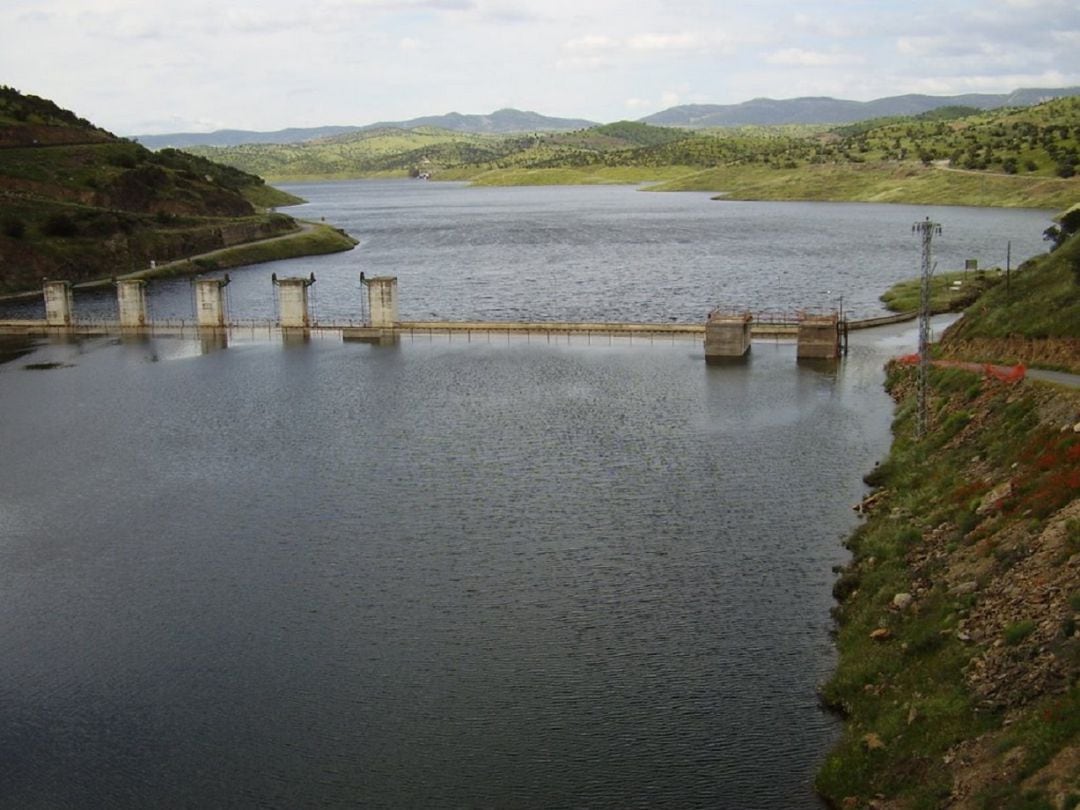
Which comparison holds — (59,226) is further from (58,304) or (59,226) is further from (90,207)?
(58,304)

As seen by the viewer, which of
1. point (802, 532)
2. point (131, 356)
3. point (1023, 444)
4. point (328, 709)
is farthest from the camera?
point (131, 356)

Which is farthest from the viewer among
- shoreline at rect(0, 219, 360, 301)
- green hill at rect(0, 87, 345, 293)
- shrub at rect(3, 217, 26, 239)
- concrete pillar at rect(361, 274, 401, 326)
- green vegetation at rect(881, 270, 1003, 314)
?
shoreline at rect(0, 219, 360, 301)

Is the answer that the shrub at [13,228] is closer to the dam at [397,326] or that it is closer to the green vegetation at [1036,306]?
the dam at [397,326]

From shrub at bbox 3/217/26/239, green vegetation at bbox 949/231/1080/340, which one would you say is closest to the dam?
green vegetation at bbox 949/231/1080/340

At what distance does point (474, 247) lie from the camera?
17688 centimetres

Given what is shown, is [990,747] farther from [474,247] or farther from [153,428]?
[474,247]

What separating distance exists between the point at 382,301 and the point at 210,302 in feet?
57.1

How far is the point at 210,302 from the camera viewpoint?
102188 mm

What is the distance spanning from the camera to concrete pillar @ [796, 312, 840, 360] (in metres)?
80.3

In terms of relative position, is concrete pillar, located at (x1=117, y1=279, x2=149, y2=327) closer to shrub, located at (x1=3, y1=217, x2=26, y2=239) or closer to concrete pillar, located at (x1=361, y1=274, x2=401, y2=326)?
concrete pillar, located at (x1=361, y1=274, x2=401, y2=326)

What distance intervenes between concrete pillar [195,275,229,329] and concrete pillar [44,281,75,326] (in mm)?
14285

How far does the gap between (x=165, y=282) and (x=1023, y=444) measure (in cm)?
12319

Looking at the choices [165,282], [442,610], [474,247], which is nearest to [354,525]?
[442,610]

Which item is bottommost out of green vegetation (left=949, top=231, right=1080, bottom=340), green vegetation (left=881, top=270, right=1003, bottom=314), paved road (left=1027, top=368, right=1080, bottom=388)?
green vegetation (left=881, top=270, right=1003, bottom=314)
